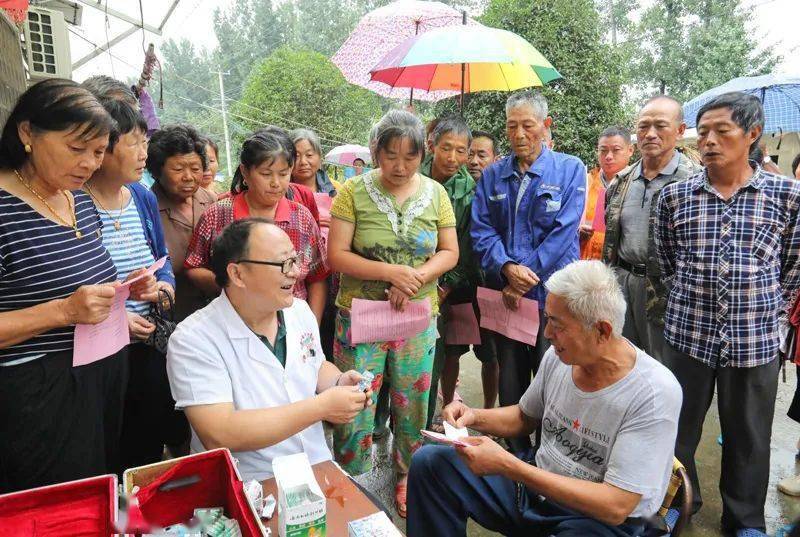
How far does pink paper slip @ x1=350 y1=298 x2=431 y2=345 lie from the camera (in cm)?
261

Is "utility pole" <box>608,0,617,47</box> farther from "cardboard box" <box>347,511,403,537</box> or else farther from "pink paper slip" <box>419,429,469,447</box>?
"cardboard box" <box>347,511,403,537</box>

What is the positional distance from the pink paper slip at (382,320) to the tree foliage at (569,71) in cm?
669

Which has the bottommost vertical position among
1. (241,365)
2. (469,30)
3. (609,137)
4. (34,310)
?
(241,365)

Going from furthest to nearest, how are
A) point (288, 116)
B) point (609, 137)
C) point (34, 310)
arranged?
point (288, 116), point (609, 137), point (34, 310)

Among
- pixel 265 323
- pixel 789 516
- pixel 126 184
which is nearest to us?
pixel 265 323

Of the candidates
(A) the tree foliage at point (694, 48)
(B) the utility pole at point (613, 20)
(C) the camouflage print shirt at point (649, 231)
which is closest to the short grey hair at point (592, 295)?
(C) the camouflage print shirt at point (649, 231)

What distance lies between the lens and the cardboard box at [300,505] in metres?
1.14

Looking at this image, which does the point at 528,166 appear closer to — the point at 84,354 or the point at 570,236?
the point at 570,236

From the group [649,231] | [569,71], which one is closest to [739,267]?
[649,231]

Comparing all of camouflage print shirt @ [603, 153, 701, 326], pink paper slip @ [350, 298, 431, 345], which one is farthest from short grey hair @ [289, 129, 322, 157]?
camouflage print shirt @ [603, 153, 701, 326]

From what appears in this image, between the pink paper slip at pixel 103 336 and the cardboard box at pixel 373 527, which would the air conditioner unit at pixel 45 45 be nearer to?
the pink paper slip at pixel 103 336

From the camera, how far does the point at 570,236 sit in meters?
2.92

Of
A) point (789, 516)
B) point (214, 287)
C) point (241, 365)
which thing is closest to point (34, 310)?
point (241, 365)

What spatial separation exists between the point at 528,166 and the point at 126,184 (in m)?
2.15
